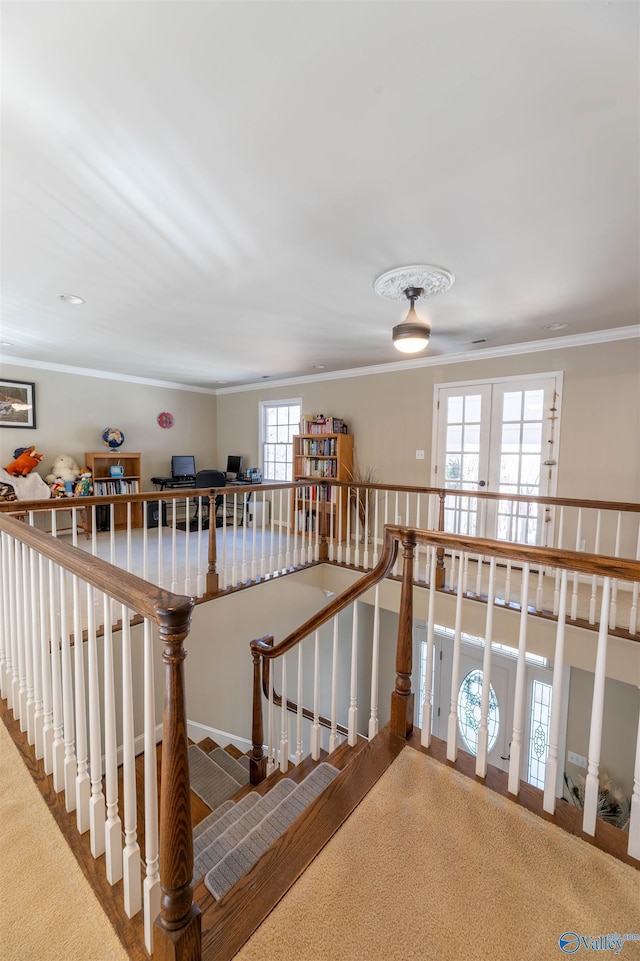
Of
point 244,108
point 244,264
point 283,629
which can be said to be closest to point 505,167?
point 244,108

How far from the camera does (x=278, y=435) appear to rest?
662 cm

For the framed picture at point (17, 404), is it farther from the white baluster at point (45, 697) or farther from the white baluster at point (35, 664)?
the white baluster at point (45, 697)

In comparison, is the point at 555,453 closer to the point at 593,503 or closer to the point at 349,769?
the point at 593,503

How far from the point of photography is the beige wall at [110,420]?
5.34 meters

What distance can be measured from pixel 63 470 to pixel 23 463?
0.46m

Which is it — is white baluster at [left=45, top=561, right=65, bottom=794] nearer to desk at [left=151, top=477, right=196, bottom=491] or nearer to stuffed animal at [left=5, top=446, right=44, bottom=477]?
stuffed animal at [left=5, top=446, right=44, bottom=477]

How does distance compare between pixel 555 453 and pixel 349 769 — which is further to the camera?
pixel 555 453

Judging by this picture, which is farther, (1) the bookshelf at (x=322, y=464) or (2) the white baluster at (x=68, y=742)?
(1) the bookshelf at (x=322, y=464)

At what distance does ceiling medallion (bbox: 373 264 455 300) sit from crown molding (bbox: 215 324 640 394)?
1848 millimetres

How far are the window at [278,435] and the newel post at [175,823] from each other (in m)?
5.59

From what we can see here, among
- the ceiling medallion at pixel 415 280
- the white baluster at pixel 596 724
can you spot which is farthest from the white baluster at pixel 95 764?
the ceiling medallion at pixel 415 280

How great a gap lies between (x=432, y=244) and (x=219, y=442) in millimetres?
5907

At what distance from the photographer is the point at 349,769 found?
1610 mm

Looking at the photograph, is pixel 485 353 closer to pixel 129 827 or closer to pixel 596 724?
pixel 596 724
